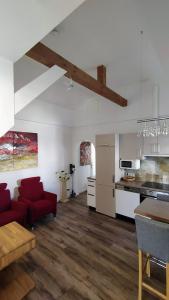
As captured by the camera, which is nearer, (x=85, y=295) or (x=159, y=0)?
(x=159, y=0)

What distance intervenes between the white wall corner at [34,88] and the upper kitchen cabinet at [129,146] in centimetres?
237

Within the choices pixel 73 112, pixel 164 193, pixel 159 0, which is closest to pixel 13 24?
pixel 159 0

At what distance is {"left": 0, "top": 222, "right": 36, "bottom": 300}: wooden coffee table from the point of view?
190 cm

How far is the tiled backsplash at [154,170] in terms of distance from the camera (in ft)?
11.9

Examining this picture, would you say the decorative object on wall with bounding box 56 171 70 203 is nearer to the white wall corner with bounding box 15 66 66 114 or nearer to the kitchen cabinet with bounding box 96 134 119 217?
the kitchen cabinet with bounding box 96 134 119 217

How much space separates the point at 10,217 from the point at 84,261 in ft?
5.15

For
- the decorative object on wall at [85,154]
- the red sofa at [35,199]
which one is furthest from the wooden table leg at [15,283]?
the decorative object on wall at [85,154]

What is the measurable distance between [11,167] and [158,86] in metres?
3.92

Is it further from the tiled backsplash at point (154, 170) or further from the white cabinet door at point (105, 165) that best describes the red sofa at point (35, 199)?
the tiled backsplash at point (154, 170)

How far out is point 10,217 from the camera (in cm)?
300

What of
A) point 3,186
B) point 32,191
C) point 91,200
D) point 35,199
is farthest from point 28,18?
point 91,200

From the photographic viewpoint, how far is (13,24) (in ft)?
3.62

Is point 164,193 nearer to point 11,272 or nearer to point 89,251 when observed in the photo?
point 89,251

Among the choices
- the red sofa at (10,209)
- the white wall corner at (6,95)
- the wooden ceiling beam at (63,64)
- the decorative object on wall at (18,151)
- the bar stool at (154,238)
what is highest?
the wooden ceiling beam at (63,64)
